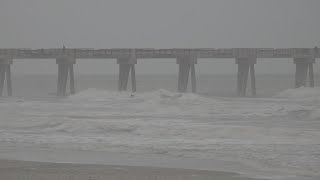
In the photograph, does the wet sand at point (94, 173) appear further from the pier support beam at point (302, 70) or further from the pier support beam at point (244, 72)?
the pier support beam at point (302, 70)

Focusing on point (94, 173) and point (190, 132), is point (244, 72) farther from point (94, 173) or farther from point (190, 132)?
point (94, 173)

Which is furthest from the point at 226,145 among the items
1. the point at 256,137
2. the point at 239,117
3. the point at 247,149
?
the point at 239,117

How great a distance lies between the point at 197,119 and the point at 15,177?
1103cm

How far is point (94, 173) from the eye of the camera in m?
9.77

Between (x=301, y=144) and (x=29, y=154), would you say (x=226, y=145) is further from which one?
(x=29, y=154)

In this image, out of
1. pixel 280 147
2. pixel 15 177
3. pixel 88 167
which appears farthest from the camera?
pixel 280 147

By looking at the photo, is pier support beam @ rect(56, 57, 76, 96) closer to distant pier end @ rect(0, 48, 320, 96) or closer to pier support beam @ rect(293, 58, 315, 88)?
distant pier end @ rect(0, 48, 320, 96)

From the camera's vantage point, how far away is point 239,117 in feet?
67.9

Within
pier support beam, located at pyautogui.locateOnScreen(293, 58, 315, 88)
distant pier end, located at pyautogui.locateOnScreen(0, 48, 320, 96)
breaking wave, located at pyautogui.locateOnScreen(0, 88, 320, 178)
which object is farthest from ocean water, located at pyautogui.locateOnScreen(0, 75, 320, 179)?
pier support beam, located at pyautogui.locateOnScreen(293, 58, 315, 88)

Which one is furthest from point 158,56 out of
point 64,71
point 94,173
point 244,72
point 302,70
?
point 94,173

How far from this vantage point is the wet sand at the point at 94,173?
369 inches

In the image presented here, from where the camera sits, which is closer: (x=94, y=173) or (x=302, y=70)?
(x=94, y=173)

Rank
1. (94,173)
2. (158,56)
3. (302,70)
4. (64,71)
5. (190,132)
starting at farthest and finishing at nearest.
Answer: (302,70), (64,71), (158,56), (190,132), (94,173)

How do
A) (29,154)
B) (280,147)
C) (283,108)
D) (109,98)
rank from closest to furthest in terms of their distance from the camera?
(29,154), (280,147), (283,108), (109,98)
